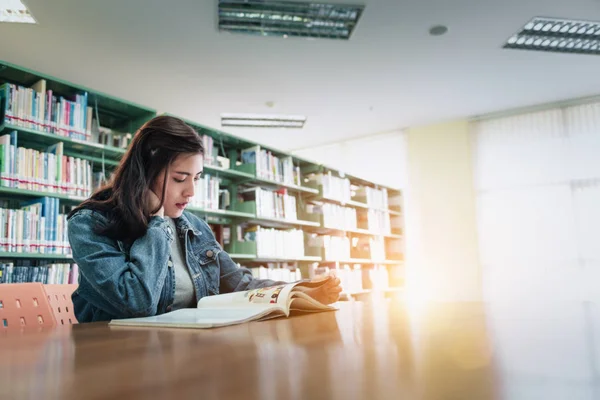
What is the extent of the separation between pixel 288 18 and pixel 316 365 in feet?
12.3

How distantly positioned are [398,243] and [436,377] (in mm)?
6418

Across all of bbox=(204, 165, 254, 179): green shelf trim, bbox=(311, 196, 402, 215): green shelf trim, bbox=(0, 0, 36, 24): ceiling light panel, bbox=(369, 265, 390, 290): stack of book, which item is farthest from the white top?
bbox=(369, 265, 390, 290): stack of book

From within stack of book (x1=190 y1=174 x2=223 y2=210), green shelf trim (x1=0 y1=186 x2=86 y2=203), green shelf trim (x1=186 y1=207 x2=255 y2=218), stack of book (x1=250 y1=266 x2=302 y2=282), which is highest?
stack of book (x1=190 y1=174 x2=223 y2=210)

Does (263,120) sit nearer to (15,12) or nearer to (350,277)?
(350,277)

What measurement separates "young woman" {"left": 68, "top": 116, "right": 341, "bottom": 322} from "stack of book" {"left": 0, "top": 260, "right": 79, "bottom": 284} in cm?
156

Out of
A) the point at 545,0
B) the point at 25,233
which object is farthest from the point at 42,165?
the point at 545,0

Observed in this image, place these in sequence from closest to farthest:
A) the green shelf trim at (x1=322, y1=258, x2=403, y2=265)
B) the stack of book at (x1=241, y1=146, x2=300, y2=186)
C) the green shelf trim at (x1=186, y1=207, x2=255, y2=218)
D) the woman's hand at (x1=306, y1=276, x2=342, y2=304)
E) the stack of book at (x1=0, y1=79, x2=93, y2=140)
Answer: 1. the woman's hand at (x1=306, y1=276, x2=342, y2=304)
2. the stack of book at (x1=0, y1=79, x2=93, y2=140)
3. the green shelf trim at (x1=186, y1=207, x2=255, y2=218)
4. the stack of book at (x1=241, y1=146, x2=300, y2=186)
5. the green shelf trim at (x1=322, y1=258, x2=403, y2=265)

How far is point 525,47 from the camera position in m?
4.20

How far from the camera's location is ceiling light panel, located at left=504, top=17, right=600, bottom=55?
3.85m

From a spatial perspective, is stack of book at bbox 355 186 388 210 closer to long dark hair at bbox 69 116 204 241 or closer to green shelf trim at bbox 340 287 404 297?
green shelf trim at bbox 340 287 404 297

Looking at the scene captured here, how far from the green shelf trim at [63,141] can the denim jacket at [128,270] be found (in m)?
1.85

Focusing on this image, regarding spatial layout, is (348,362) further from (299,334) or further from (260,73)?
(260,73)

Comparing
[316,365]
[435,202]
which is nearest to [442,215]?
[435,202]

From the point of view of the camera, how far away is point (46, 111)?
2777 mm
